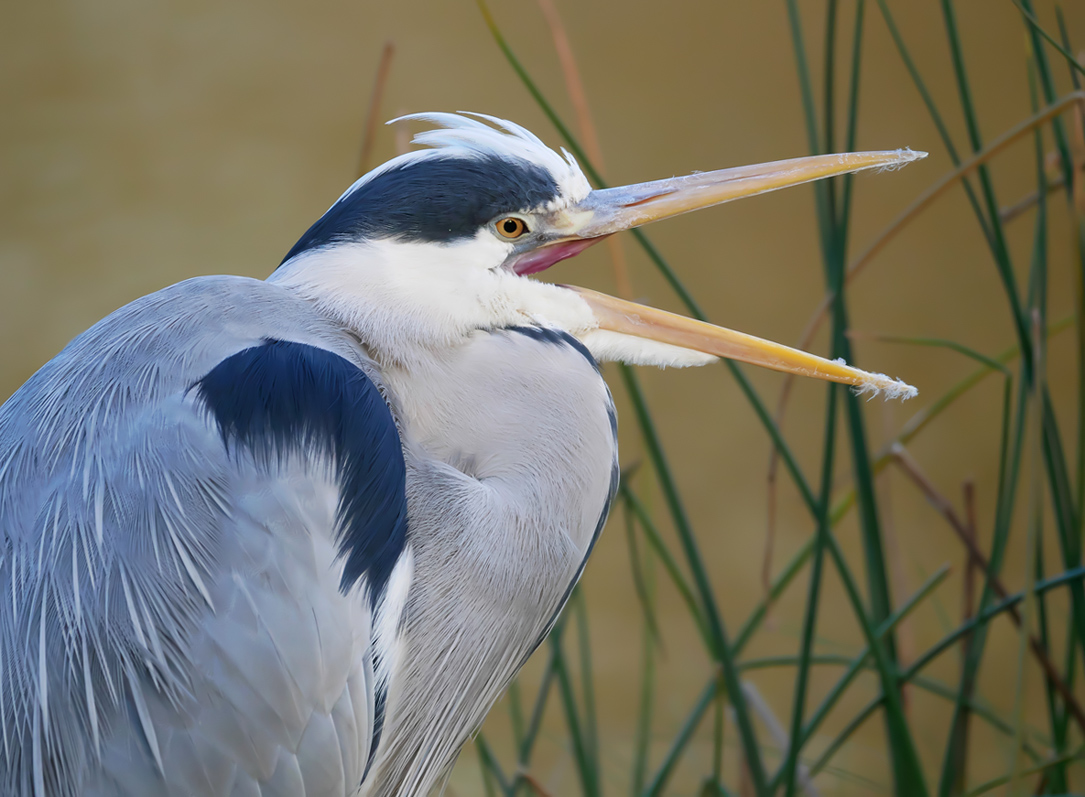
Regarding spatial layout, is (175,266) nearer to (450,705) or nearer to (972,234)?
(450,705)

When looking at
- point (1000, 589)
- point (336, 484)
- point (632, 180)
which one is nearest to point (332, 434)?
point (336, 484)

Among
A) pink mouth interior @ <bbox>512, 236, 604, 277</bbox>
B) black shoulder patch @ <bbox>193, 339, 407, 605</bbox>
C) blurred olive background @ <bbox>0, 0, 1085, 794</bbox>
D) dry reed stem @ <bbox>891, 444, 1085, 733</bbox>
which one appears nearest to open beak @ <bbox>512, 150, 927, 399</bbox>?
pink mouth interior @ <bbox>512, 236, 604, 277</bbox>

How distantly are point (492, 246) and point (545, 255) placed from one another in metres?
0.05

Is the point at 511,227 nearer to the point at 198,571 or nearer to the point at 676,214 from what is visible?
the point at 676,214

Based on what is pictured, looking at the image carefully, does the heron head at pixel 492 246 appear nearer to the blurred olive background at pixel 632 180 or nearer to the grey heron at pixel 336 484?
the grey heron at pixel 336 484

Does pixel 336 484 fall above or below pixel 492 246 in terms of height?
below

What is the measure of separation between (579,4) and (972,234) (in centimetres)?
122

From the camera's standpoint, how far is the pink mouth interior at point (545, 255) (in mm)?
672

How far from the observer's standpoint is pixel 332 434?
55 cm

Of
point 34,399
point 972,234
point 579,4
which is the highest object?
point 579,4

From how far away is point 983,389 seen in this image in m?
2.46

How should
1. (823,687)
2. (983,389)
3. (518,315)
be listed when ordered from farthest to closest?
(983,389) → (823,687) → (518,315)

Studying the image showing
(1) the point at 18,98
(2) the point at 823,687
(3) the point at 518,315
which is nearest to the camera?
(3) the point at 518,315

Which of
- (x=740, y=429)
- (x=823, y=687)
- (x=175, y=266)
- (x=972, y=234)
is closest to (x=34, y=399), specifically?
(x=175, y=266)
